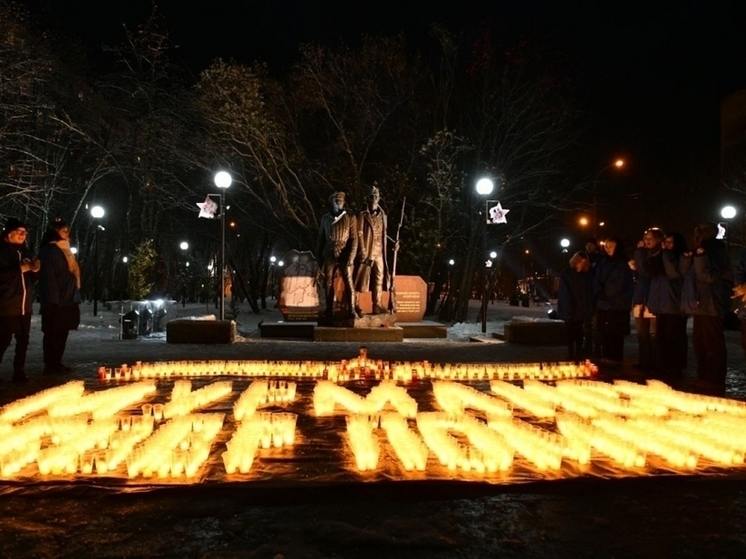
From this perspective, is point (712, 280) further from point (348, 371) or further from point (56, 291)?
point (56, 291)

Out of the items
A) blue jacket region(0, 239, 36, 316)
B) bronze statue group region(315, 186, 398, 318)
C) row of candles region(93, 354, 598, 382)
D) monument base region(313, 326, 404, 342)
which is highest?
bronze statue group region(315, 186, 398, 318)

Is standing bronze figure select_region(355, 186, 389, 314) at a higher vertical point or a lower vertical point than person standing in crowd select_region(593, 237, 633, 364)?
higher

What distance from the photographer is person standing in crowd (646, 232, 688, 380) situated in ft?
29.1

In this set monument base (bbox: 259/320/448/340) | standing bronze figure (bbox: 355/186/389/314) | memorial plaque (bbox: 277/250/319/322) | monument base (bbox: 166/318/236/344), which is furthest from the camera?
memorial plaque (bbox: 277/250/319/322)

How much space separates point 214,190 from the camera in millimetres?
26453

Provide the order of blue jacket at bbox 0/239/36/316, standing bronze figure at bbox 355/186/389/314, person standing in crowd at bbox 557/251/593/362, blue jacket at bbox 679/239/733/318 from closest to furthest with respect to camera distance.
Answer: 1. blue jacket at bbox 0/239/36/316
2. blue jacket at bbox 679/239/733/318
3. person standing in crowd at bbox 557/251/593/362
4. standing bronze figure at bbox 355/186/389/314

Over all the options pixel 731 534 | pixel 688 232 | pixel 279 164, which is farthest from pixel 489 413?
pixel 688 232

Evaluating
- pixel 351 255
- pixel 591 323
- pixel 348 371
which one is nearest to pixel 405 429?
pixel 348 371

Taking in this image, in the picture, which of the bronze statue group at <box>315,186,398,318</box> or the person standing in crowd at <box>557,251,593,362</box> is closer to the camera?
the person standing in crowd at <box>557,251,593,362</box>

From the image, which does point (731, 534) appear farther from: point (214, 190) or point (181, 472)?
point (214, 190)

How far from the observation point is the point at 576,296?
1039cm

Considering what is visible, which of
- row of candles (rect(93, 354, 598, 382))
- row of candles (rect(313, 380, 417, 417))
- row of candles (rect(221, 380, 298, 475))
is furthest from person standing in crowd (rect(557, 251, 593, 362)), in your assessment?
row of candles (rect(221, 380, 298, 475))

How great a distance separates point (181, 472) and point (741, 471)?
3556 millimetres

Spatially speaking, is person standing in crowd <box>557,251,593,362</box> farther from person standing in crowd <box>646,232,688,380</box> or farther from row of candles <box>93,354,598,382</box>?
person standing in crowd <box>646,232,688,380</box>
